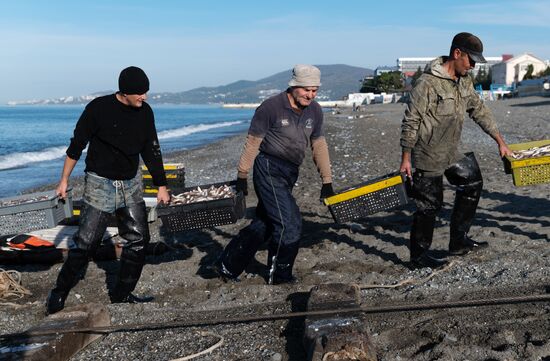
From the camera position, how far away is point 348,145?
862 inches

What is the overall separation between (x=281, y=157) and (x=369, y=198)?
1067mm

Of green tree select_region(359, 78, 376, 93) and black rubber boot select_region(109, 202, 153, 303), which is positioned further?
green tree select_region(359, 78, 376, 93)

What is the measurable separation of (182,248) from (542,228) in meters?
4.18

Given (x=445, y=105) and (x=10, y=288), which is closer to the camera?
(x=445, y=105)

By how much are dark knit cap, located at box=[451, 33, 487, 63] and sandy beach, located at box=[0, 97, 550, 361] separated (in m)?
1.91

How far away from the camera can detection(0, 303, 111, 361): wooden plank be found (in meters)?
4.14

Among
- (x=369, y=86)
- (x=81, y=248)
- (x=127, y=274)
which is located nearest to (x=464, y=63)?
(x=127, y=274)

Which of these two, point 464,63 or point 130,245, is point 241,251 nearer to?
point 130,245

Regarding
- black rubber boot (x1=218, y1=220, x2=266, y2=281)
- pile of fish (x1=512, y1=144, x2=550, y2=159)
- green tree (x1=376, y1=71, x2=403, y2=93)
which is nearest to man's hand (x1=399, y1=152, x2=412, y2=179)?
pile of fish (x1=512, y1=144, x2=550, y2=159)

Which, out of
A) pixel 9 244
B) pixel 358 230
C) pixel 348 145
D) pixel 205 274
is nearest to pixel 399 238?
pixel 358 230

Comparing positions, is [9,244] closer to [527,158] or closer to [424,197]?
[424,197]

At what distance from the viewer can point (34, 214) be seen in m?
5.90

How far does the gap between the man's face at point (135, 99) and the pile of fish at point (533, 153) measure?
3.64 meters

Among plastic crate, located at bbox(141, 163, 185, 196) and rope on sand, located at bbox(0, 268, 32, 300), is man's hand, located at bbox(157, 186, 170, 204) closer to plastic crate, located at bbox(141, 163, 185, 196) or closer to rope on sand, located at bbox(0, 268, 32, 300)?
rope on sand, located at bbox(0, 268, 32, 300)
